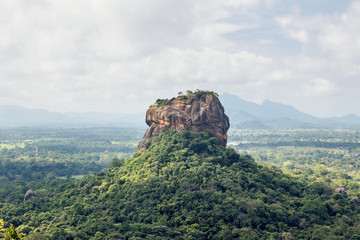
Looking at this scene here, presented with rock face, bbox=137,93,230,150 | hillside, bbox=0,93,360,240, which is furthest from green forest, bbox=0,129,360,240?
rock face, bbox=137,93,230,150

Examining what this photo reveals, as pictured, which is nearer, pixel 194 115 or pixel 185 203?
pixel 185 203

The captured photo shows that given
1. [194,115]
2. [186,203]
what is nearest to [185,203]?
[186,203]

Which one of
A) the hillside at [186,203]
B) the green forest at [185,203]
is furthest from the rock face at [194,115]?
the green forest at [185,203]

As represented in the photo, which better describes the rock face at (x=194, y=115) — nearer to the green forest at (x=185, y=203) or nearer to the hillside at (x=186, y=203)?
the hillside at (x=186, y=203)

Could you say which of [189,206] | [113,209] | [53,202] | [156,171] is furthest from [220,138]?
[53,202]

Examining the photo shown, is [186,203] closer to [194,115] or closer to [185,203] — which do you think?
[185,203]

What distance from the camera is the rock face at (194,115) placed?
54188mm

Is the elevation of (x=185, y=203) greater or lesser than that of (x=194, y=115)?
lesser

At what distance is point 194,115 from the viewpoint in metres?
54.2

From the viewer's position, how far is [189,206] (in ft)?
124

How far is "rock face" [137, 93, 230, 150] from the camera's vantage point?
5419cm

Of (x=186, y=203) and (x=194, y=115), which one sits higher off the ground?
(x=194, y=115)

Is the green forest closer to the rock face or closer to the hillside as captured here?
the hillside

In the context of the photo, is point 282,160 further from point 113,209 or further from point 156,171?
point 113,209
